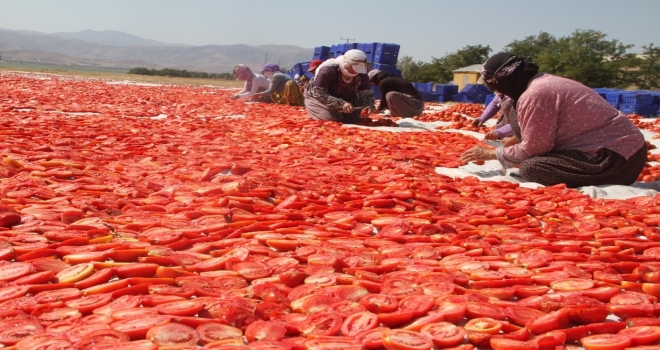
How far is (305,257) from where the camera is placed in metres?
2.62

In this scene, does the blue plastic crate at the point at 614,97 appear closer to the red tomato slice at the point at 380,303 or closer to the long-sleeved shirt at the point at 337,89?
the long-sleeved shirt at the point at 337,89

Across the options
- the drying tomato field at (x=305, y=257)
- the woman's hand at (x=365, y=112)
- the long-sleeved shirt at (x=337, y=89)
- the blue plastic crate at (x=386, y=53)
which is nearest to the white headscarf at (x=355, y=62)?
the long-sleeved shirt at (x=337, y=89)

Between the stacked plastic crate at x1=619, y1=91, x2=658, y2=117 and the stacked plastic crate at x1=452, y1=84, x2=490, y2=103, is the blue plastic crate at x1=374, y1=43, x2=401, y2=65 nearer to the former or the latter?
the stacked plastic crate at x1=452, y1=84, x2=490, y2=103

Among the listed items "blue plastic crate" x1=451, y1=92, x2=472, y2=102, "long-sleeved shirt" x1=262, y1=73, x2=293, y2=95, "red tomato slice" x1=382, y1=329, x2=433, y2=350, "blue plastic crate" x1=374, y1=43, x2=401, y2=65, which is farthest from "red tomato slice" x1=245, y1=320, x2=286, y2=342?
"blue plastic crate" x1=451, y1=92, x2=472, y2=102

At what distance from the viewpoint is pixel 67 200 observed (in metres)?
3.35

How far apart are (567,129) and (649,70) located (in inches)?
1044

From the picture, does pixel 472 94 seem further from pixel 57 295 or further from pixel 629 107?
pixel 57 295

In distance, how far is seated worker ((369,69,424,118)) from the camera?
31.9 ft

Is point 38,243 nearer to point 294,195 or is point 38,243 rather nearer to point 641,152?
point 294,195

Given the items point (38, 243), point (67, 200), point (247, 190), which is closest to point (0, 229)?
point (38, 243)

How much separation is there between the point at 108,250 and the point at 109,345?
2.96ft

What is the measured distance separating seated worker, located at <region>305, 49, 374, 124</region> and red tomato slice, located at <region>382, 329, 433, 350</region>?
5989 mm

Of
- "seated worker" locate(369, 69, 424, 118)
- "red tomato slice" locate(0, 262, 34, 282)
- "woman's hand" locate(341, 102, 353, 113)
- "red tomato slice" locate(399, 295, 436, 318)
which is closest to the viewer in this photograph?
"red tomato slice" locate(399, 295, 436, 318)

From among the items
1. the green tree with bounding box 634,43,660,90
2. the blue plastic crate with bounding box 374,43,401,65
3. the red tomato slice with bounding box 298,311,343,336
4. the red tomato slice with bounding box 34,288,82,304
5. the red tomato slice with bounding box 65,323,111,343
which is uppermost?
the green tree with bounding box 634,43,660,90
